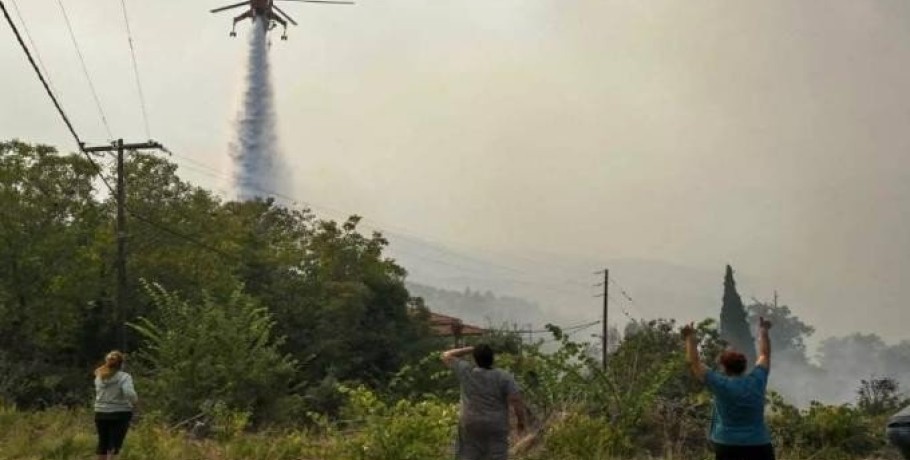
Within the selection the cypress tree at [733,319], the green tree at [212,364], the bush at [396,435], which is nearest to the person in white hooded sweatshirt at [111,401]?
the bush at [396,435]

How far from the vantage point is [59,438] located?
11.1m

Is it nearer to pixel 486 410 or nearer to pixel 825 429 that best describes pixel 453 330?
pixel 825 429

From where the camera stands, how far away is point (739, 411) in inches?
238

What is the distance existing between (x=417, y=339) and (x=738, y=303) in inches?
2510

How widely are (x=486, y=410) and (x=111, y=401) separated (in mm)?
4257

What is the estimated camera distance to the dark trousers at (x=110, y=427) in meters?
8.88

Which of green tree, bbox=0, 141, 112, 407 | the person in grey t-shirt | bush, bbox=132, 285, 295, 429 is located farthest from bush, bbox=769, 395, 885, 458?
green tree, bbox=0, 141, 112, 407

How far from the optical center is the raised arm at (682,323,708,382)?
6.11 meters

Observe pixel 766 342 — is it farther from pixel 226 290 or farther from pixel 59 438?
pixel 226 290

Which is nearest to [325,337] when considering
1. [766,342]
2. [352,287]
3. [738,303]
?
[352,287]

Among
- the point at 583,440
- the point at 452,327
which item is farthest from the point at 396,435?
the point at 452,327

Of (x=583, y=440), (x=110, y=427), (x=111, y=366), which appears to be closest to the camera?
(x=111, y=366)

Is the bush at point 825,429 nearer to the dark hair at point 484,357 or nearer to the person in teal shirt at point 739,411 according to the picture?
the person in teal shirt at point 739,411

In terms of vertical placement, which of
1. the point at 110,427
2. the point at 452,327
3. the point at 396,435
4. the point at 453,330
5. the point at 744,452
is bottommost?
the point at 110,427
